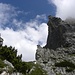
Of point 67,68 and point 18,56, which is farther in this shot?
point 67,68

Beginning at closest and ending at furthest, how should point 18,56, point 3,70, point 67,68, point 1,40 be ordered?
point 3,70
point 18,56
point 1,40
point 67,68

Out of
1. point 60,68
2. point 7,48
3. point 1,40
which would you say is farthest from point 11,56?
point 60,68

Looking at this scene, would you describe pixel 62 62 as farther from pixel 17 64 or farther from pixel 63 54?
pixel 17 64

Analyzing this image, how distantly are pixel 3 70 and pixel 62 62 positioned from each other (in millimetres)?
104088

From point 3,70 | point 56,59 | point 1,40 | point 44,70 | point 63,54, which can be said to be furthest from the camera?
point 63,54

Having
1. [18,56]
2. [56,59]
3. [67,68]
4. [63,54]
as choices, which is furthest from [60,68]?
[18,56]

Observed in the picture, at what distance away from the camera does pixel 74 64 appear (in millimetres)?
159125

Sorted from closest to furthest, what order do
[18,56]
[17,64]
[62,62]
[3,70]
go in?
1. [3,70]
2. [17,64]
3. [18,56]
4. [62,62]

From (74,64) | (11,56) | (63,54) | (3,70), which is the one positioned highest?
(63,54)

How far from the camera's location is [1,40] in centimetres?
10744

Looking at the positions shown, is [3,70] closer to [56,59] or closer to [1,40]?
[1,40]

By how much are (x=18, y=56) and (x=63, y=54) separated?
358ft

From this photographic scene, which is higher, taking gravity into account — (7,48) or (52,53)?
(52,53)

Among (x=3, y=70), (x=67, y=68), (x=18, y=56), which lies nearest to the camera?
(x=3, y=70)
